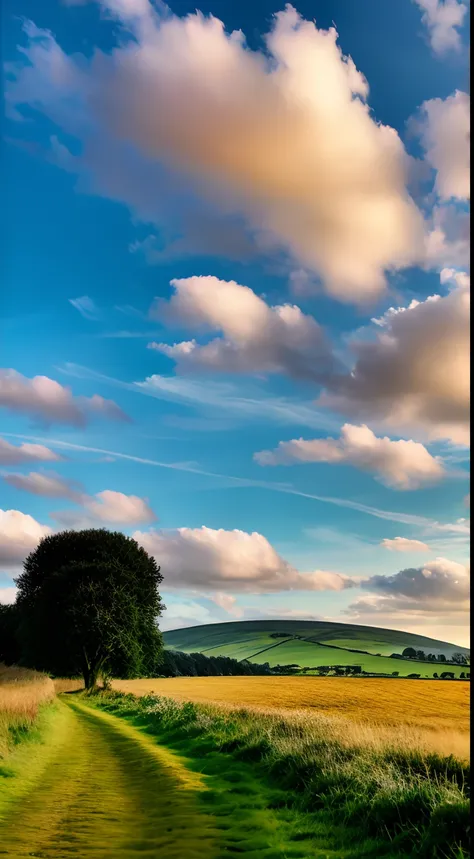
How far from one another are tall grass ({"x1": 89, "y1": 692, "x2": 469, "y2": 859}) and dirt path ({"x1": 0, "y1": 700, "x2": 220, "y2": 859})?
1.66 m

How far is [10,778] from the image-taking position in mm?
14281

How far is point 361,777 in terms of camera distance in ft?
36.7

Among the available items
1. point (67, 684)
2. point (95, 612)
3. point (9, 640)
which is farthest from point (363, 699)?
point (9, 640)

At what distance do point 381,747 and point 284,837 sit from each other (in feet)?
15.4

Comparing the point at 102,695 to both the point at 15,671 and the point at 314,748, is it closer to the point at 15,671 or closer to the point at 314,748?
the point at 15,671

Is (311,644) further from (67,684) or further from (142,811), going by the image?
(142,811)

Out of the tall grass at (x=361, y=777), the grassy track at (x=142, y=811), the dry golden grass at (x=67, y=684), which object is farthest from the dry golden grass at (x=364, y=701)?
the dry golden grass at (x=67, y=684)

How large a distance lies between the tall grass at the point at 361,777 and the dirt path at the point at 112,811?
1.66 meters

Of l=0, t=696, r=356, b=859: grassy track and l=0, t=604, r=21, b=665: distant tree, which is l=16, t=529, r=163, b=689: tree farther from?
l=0, t=696, r=356, b=859: grassy track

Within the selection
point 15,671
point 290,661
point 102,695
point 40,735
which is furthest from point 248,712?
point 290,661

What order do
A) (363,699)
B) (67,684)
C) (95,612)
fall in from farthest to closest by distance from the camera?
(67,684), (95,612), (363,699)

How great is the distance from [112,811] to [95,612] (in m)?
43.0

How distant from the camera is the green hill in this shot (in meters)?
109

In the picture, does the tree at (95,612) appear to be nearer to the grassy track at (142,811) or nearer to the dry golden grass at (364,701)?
the dry golden grass at (364,701)
